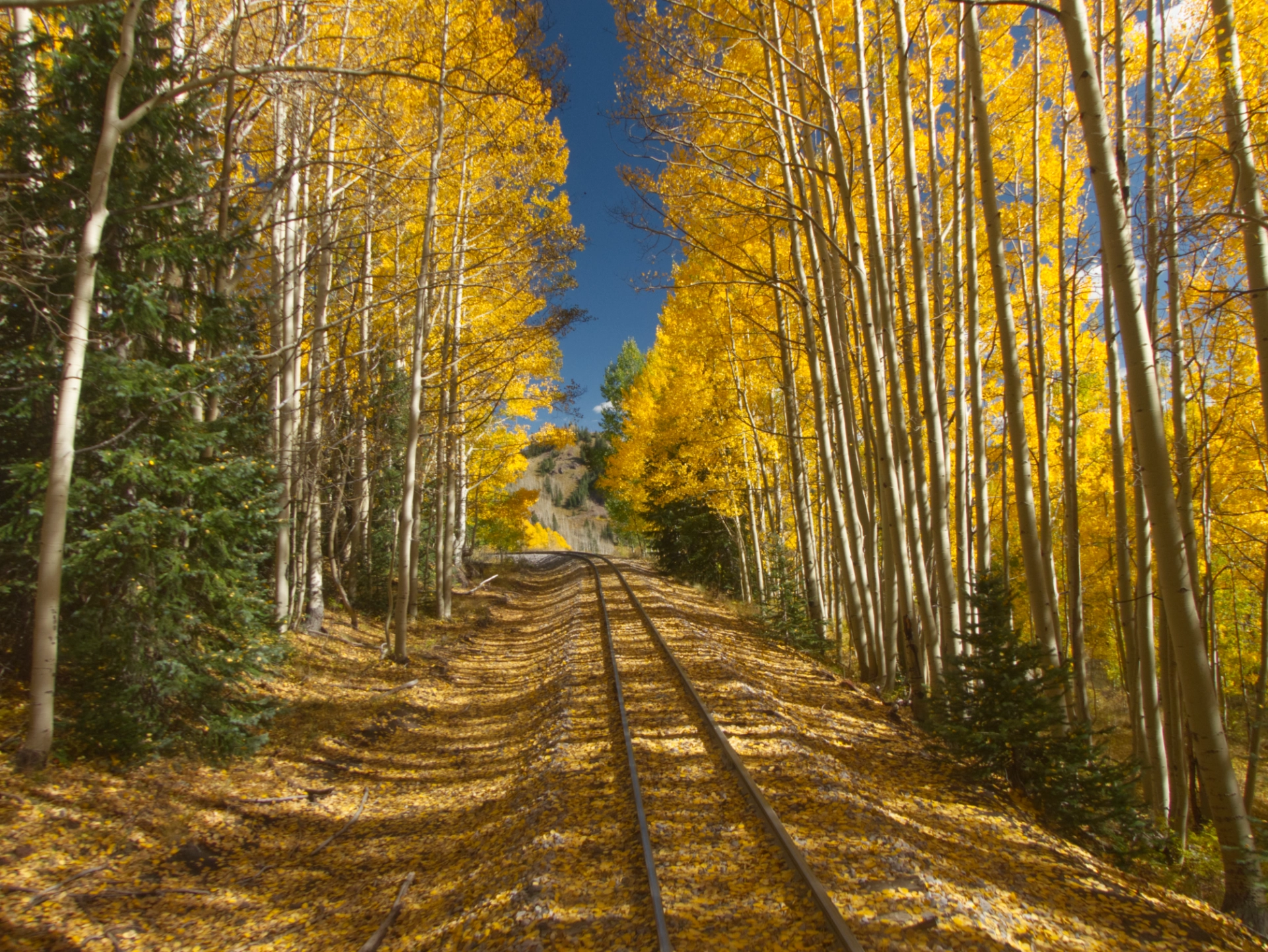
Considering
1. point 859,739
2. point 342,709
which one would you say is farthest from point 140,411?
point 859,739

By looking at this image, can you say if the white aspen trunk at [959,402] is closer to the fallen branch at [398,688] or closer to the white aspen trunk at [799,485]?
the white aspen trunk at [799,485]

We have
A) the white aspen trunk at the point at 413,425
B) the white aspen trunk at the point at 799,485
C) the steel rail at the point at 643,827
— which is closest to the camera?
the steel rail at the point at 643,827

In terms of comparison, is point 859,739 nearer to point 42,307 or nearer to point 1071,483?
point 1071,483

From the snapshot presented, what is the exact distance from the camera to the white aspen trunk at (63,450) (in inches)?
180

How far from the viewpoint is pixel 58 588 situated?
15.1ft

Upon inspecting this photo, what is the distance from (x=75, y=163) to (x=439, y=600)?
10.2 meters

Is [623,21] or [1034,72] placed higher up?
[623,21]

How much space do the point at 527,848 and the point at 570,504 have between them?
100293mm

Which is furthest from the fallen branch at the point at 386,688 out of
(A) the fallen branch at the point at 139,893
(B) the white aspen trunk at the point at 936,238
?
(B) the white aspen trunk at the point at 936,238

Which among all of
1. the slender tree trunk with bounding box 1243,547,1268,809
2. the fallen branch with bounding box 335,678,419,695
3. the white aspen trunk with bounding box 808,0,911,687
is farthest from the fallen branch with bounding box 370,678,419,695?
the slender tree trunk with bounding box 1243,547,1268,809

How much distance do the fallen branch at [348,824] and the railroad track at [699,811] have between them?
2.40 m

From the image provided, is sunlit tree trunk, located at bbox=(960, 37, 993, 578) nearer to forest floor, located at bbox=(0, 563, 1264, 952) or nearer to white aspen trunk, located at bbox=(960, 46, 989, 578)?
white aspen trunk, located at bbox=(960, 46, 989, 578)

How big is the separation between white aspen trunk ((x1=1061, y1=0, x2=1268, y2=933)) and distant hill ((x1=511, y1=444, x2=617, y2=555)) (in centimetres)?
5361

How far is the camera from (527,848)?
4.31 m
